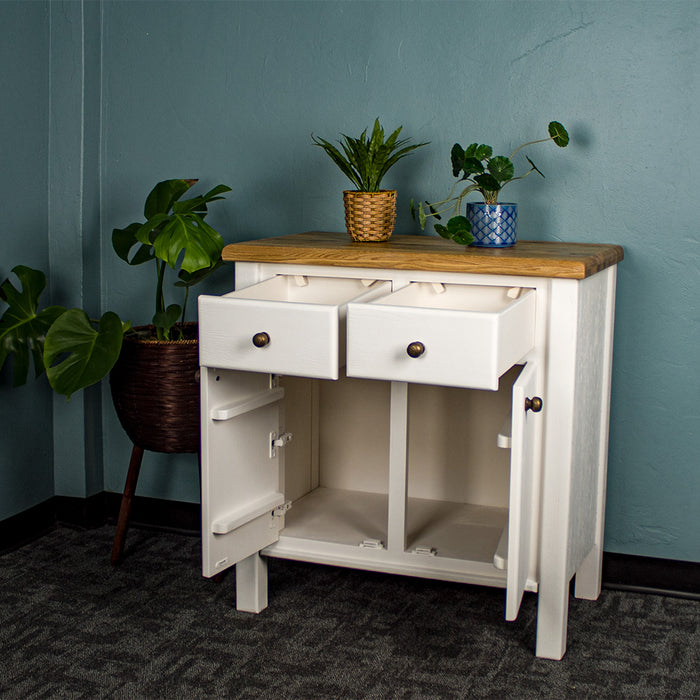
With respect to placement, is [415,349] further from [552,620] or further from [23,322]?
[23,322]

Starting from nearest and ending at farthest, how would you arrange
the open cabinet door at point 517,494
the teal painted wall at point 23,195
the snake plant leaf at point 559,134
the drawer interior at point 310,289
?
the open cabinet door at point 517,494, the drawer interior at point 310,289, the snake plant leaf at point 559,134, the teal painted wall at point 23,195

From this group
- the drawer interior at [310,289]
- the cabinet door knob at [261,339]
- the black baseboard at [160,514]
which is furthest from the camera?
the black baseboard at [160,514]

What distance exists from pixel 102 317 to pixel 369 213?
0.67 m

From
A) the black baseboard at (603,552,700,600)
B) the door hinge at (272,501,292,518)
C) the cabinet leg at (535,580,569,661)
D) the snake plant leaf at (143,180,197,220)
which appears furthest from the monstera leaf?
the black baseboard at (603,552,700,600)

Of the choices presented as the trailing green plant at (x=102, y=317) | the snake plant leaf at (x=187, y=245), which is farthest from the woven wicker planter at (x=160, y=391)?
the snake plant leaf at (x=187, y=245)

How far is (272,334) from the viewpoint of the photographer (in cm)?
179

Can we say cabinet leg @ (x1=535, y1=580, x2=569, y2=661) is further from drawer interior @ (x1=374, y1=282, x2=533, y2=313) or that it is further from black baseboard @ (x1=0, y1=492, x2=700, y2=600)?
drawer interior @ (x1=374, y1=282, x2=533, y2=313)

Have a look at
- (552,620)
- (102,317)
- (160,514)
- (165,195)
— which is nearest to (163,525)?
(160,514)

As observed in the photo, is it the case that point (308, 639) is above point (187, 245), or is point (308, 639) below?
below

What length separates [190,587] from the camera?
7.55ft

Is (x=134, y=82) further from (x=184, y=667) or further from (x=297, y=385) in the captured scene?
(x=184, y=667)

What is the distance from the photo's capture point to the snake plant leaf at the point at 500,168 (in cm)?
206

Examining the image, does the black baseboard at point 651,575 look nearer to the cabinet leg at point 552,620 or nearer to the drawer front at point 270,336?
the cabinet leg at point 552,620

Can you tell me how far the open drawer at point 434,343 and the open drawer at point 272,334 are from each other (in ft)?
0.16
